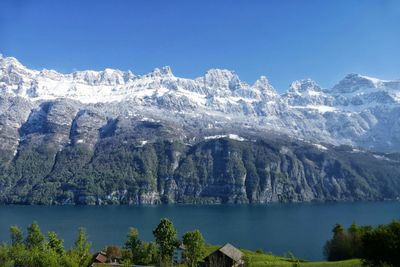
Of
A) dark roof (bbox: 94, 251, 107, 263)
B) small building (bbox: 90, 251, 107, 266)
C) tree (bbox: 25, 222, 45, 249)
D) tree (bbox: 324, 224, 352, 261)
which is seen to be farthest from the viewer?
dark roof (bbox: 94, 251, 107, 263)

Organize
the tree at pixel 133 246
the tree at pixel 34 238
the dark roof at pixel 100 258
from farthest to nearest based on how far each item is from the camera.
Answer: the dark roof at pixel 100 258
the tree at pixel 133 246
the tree at pixel 34 238

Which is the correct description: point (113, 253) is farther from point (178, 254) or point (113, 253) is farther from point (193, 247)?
point (193, 247)

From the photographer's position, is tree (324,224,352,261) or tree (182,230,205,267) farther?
tree (324,224,352,261)

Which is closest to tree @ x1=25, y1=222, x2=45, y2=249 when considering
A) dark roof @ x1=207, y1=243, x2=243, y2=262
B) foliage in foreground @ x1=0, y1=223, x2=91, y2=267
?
foliage in foreground @ x1=0, y1=223, x2=91, y2=267

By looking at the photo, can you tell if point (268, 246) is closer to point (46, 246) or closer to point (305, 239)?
→ point (305, 239)

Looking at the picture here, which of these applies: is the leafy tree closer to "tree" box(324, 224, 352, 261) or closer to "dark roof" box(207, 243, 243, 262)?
"dark roof" box(207, 243, 243, 262)

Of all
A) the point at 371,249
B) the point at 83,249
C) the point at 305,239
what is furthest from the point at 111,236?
the point at 371,249

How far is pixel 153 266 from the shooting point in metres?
101

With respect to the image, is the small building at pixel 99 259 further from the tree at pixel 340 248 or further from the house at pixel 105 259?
the tree at pixel 340 248

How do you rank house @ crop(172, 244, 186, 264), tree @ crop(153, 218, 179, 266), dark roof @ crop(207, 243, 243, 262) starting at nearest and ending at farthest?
dark roof @ crop(207, 243, 243, 262) < tree @ crop(153, 218, 179, 266) < house @ crop(172, 244, 186, 264)

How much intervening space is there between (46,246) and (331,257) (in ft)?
222

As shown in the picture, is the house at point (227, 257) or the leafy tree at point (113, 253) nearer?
the house at point (227, 257)

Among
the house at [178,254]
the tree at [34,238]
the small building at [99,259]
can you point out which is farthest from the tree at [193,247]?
the tree at [34,238]

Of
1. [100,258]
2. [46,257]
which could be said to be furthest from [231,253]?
[46,257]
